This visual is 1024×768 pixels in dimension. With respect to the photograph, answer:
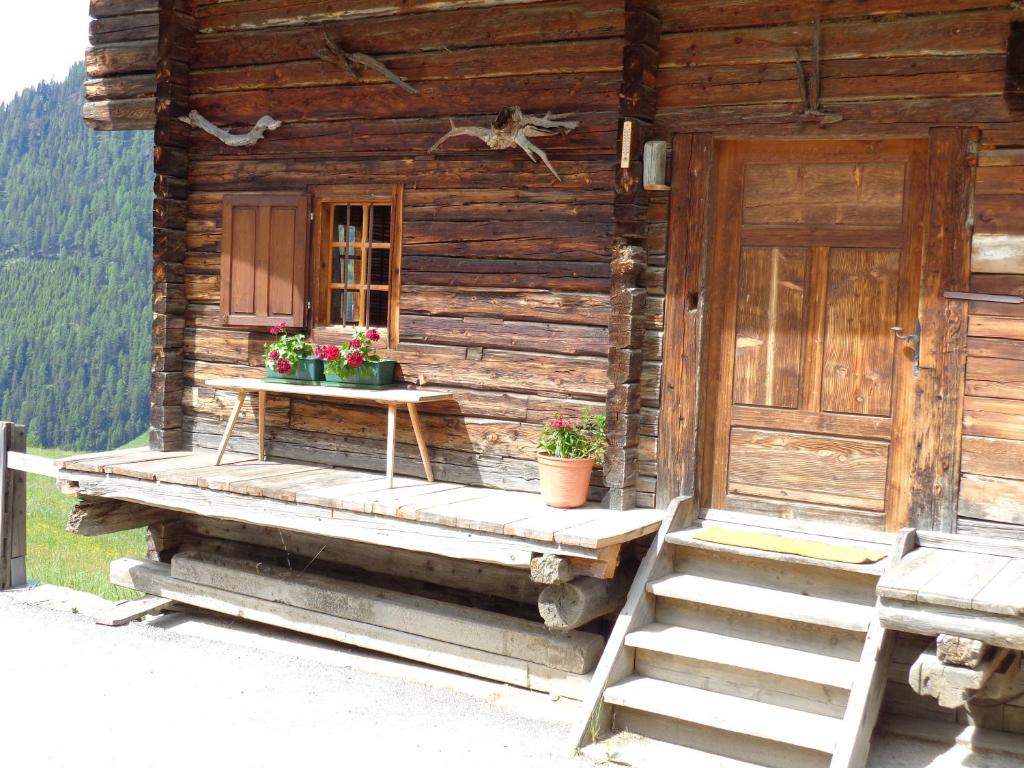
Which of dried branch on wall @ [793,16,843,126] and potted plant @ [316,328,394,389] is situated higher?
dried branch on wall @ [793,16,843,126]

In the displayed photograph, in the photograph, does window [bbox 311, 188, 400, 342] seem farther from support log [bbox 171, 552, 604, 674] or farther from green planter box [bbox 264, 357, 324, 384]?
support log [bbox 171, 552, 604, 674]

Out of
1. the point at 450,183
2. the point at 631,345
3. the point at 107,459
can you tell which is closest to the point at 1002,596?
the point at 631,345

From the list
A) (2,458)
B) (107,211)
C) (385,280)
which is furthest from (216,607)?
(107,211)

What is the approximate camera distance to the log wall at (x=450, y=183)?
6.36m

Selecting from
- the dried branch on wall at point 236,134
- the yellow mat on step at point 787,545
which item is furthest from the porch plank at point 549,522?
the dried branch on wall at point 236,134

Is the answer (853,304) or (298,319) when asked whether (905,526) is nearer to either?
(853,304)

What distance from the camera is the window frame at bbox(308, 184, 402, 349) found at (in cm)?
705

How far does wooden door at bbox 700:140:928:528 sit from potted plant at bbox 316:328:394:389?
2046 mm

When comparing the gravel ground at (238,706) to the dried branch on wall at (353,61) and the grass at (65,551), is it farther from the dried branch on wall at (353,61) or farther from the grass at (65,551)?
the dried branch on wall at (353,61)

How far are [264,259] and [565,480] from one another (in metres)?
2.76

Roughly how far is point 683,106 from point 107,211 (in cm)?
5504

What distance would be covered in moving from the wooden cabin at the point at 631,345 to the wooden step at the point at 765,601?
0.02 m

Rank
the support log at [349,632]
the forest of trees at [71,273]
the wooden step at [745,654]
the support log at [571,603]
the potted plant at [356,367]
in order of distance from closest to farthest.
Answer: the wooden step at [745,654] < the support log at [571,603] < the support log at [349,632] < the potted plant at [356,367] < the forest of trees at [71,273]

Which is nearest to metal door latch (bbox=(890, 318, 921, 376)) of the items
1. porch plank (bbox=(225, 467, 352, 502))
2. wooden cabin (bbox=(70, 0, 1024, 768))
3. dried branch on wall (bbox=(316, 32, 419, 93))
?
wooden cabin (bbox=(70, 0, 1024, 768))
